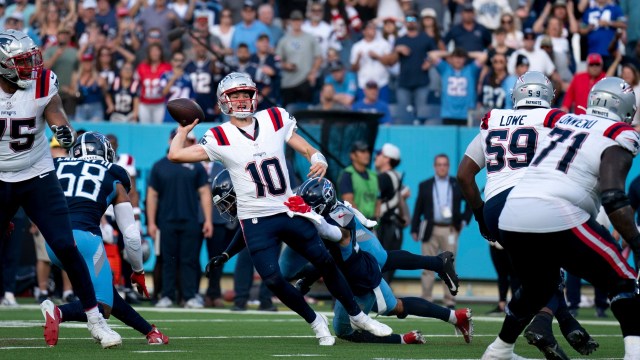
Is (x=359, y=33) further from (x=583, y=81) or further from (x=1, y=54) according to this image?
(x=1, y=54)

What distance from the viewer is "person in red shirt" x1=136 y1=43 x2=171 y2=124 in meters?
15.8

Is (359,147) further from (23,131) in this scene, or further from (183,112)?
(23,131)

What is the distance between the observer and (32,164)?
7492 mm

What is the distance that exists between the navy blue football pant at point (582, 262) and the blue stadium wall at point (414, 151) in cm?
776

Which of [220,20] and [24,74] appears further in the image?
[220,20]

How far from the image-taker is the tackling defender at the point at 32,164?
7398 mm

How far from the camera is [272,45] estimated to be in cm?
1717

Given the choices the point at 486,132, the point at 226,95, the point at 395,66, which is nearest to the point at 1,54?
the point at 226,95

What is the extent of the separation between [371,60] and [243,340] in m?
8.58

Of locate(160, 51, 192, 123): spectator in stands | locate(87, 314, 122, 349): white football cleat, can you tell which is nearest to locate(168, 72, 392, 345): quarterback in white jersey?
locate(87, 314, 122, 349): white football cleat

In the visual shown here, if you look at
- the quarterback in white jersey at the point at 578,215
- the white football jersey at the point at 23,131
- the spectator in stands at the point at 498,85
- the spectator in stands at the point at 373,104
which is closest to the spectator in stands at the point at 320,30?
the spectator in stands at the point at 373,104

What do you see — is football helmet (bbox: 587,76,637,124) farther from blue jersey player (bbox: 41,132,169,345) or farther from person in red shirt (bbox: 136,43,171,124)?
person in red shirt (bbox: 136,43,171,124)

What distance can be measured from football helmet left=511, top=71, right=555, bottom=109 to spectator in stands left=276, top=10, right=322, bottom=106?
9163 millimetres

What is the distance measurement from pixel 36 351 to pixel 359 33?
35.5 ft
